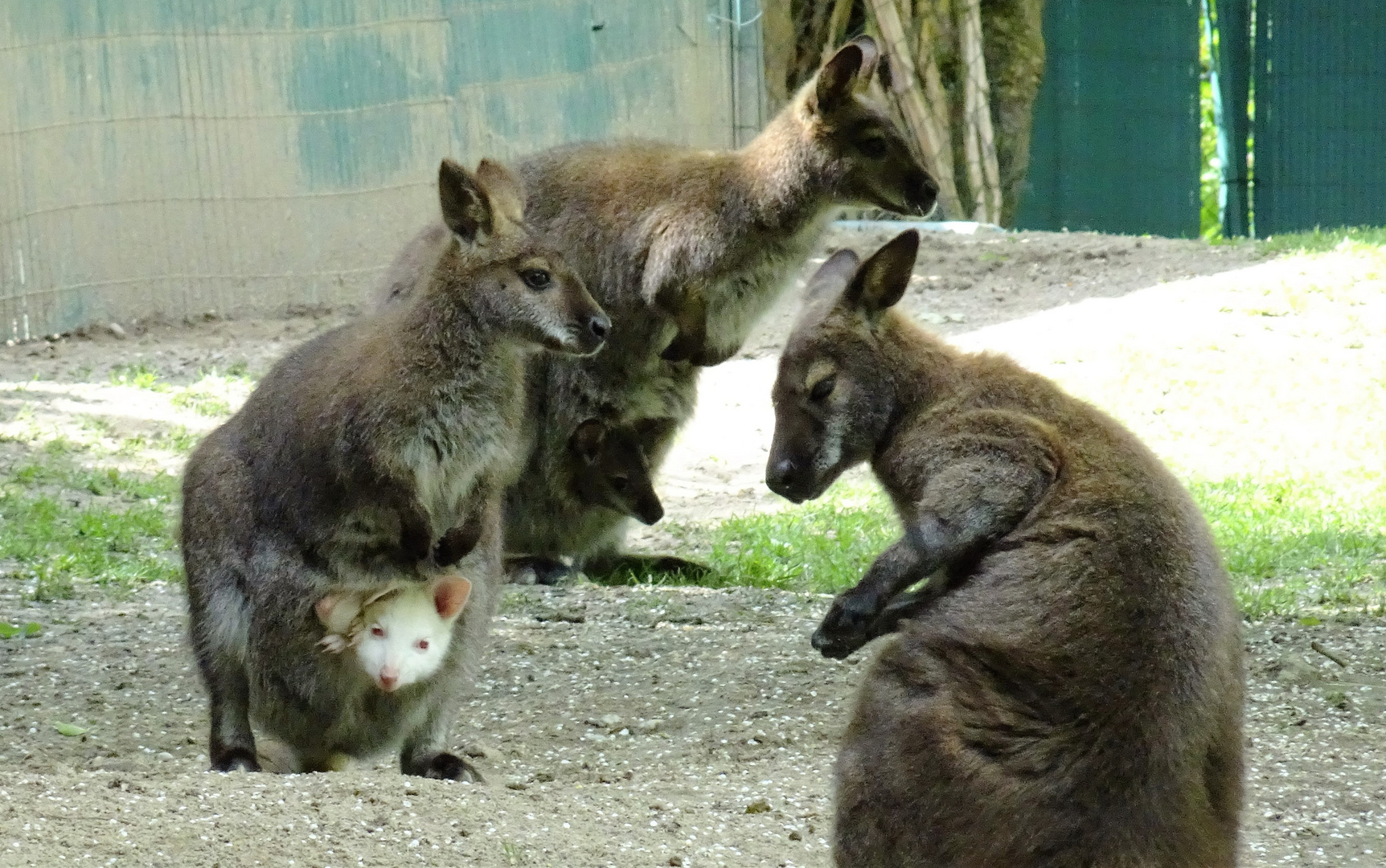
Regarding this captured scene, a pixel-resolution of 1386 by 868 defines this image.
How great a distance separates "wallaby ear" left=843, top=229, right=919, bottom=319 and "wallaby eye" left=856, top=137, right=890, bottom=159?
2661mm

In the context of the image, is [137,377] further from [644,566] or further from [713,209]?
[713,209]

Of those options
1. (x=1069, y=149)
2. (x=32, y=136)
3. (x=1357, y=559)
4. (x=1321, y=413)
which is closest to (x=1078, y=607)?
(x=1357, y=559)

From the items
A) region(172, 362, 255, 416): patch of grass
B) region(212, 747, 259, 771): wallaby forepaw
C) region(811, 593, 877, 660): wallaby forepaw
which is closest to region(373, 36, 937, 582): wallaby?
region(212, 747, 259, 771): wallaby forepaw

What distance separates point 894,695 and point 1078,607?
0.42m

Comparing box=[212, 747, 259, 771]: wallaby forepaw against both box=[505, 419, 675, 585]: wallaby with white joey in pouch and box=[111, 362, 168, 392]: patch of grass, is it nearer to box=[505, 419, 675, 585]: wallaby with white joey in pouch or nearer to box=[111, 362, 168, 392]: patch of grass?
box=[505, 419, 675, 585]: wallaby with white joey in pouch

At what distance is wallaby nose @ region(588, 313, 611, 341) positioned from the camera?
16.2ft

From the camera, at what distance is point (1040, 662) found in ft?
11.0

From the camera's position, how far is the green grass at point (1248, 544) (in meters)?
6.95

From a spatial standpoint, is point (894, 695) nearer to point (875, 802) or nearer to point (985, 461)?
point (875, 802)

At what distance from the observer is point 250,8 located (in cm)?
1217

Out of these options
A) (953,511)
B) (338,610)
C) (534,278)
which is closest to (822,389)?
(953,511)

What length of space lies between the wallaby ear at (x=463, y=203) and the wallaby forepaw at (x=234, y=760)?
5.35 ft

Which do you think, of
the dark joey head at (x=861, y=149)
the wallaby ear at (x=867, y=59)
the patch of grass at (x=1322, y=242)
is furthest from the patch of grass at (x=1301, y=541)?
the patch of grass at (x=1322, y=242)

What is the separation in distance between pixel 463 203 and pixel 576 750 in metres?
1.82
